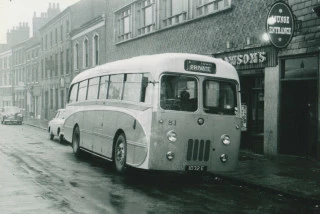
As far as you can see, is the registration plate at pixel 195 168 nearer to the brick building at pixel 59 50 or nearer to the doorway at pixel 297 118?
the doorway at pixel 297 118

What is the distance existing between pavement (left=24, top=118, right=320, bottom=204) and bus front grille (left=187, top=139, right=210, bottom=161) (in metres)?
1.17

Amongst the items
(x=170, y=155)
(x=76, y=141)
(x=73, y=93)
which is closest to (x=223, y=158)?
(x=170, y=155)

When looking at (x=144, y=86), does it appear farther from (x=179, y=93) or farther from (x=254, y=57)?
(x=254, y=57)

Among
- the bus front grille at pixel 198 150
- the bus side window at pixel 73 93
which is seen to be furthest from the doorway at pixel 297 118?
the bus side window at pixel 73 93

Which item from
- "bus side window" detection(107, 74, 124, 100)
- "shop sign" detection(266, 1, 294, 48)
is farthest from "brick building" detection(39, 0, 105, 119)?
"shop sign" detection(266, 1, 294, 48)

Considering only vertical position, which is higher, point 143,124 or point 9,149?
point 143,124

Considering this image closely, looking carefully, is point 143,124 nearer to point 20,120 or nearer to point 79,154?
point 79,154

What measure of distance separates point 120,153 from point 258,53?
22.1ft

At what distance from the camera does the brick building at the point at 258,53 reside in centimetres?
1384

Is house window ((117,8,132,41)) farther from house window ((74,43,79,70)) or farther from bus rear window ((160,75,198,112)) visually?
bus rear window ((160,75,198,112))

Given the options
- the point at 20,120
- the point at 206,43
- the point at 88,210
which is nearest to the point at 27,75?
the point at 20,120

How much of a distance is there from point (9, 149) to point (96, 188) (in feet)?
28.0

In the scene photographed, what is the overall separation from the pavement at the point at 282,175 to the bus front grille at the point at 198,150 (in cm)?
117

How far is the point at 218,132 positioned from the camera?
10.3m
